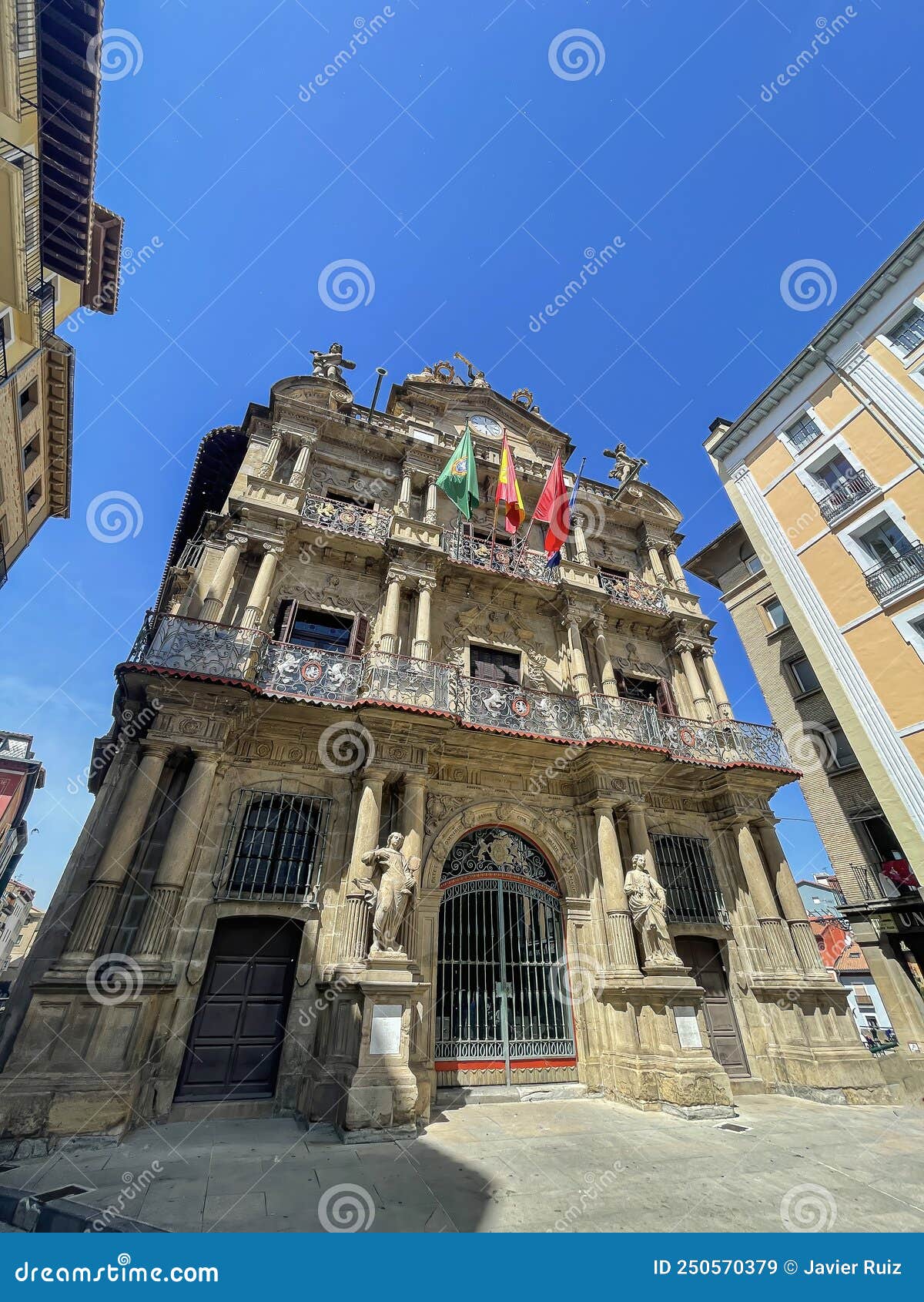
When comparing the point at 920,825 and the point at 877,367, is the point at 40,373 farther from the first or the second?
the point at 920,825

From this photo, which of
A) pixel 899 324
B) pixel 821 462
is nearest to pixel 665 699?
pixel 821 462

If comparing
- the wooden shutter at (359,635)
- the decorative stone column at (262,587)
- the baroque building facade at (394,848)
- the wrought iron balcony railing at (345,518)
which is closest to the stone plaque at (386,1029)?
the baroque building facade at (394,848)

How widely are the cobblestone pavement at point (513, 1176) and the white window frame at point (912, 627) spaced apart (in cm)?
969

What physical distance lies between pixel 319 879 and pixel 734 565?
2107 cm

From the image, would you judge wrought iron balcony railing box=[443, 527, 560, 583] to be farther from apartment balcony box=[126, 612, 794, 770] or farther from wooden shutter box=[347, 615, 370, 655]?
apartment balcony box=[126, 612, 794, 770]

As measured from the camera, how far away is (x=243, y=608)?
35.9ft

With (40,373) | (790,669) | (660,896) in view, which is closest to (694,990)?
(660,896)

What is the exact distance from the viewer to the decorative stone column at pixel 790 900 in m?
10.6

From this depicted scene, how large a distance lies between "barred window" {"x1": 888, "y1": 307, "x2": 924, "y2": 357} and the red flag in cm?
989

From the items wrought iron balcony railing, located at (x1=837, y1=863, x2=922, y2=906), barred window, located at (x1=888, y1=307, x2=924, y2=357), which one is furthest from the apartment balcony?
barred window, located at (x1=888, y1=307, x2=924, y2=357)

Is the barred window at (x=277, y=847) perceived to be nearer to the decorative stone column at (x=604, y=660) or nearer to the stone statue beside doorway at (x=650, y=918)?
the stone statue beside doorway at (x=650, y=918)

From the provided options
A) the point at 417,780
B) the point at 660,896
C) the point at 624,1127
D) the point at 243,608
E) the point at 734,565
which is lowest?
the point at 624,1127

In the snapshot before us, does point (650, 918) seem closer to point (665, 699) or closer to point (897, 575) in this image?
point (665, 699)

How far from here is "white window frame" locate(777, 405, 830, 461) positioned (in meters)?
16.0
